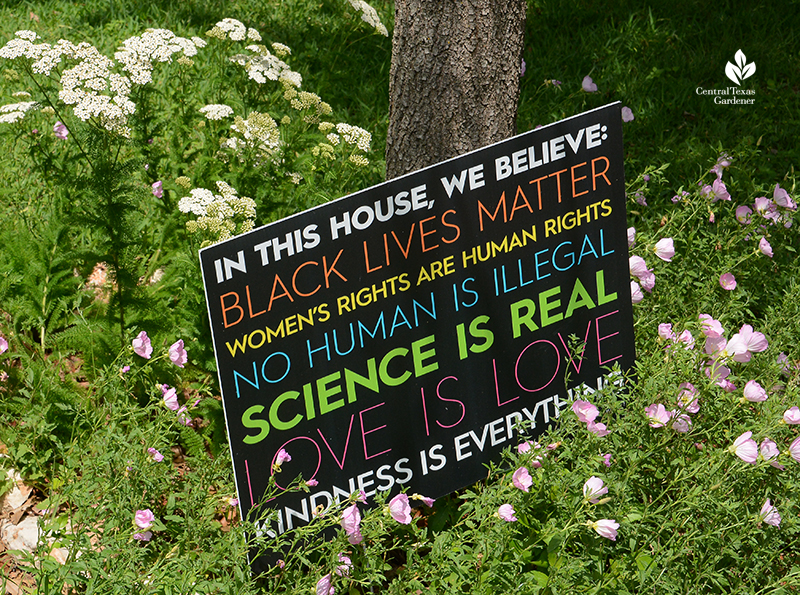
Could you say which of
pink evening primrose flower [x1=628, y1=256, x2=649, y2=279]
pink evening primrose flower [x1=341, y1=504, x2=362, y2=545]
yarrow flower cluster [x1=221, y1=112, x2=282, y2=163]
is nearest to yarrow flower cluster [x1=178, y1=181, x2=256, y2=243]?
yarrow flower cluster [x1=221, y1=112, x2=282, y2=163]

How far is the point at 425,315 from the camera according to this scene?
226 centimetres

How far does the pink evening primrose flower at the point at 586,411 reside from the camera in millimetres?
2240

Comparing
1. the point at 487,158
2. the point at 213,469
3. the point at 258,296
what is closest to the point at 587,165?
the point at 487,158

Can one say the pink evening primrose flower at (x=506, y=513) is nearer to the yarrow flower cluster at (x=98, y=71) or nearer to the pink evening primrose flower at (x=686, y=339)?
the pink evening primrose flower at (x=686, y=339)

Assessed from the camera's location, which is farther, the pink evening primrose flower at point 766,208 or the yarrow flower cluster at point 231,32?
the yarrow flower cluster at point 231,32

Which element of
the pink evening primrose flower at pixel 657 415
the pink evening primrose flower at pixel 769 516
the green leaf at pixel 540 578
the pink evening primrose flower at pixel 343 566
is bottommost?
the green leaf at pixel 540 578

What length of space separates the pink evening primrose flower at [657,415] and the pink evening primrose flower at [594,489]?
12.3 inches

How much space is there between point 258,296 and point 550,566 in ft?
3.68

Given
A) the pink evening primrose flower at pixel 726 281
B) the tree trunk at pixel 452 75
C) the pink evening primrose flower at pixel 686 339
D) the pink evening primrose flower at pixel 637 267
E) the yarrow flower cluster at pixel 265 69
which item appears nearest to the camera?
the pink evening primrose flower at pixel 686 339

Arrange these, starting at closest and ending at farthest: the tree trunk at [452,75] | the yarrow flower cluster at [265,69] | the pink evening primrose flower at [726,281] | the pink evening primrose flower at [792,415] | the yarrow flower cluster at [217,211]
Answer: the pink evening primrose flower at [792,415]
the yarrow flower cluster at [217,211]
the tree trunk at [452,75]
the pink evening primrose flower at [726,281]
the yarrow flower cluster at [265,69]

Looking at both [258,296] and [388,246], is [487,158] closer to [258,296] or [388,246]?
[388,246]

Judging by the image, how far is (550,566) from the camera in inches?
83.6

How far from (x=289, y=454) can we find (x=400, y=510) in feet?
1.15

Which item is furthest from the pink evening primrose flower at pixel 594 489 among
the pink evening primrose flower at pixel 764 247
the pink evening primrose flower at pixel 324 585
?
the pink evening primrose flower at pixel 764 247
